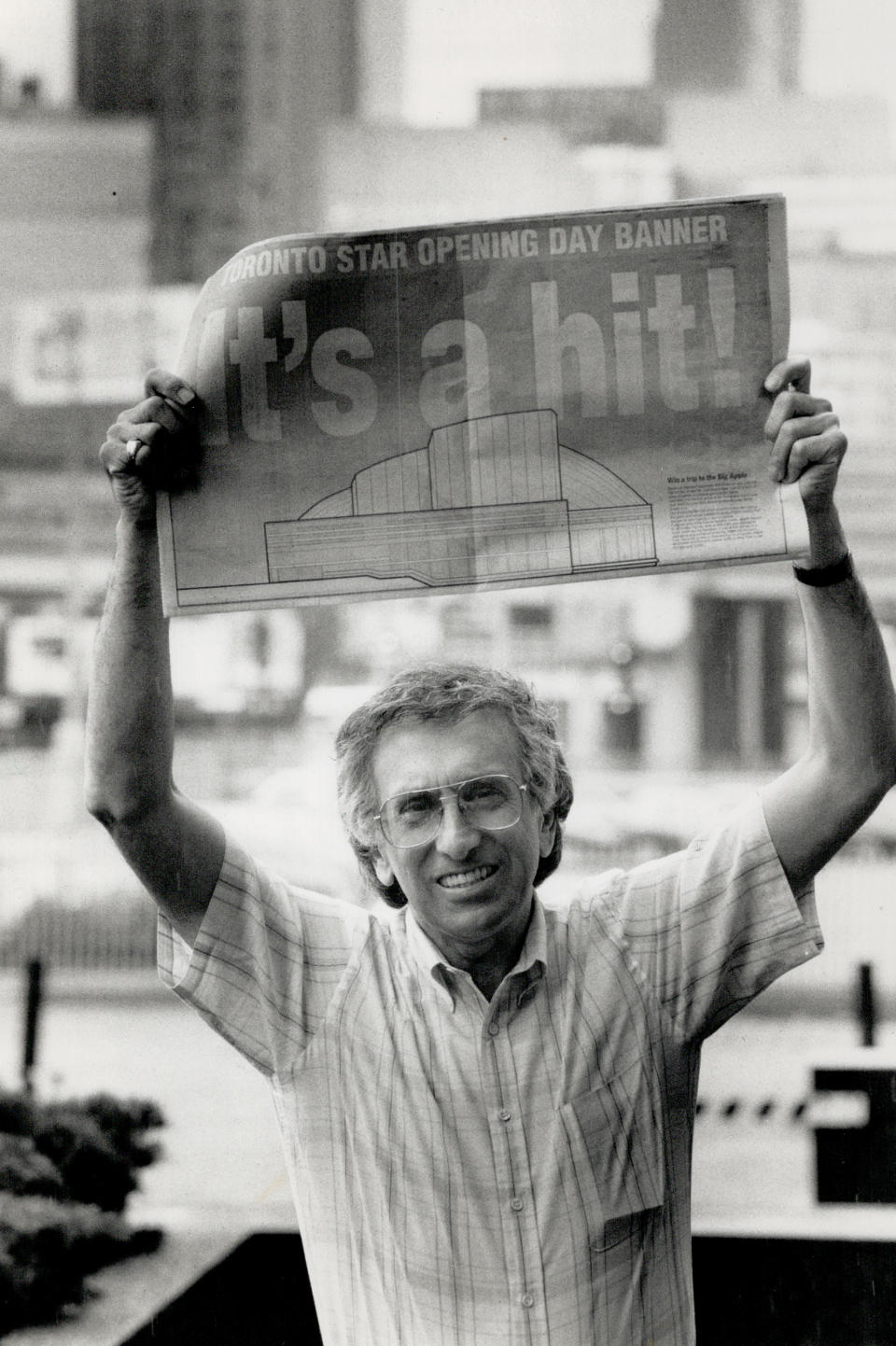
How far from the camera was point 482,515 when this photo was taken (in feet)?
3.48

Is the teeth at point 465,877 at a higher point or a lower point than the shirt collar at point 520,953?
higher

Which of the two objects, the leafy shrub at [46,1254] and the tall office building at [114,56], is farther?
the leafy shrub at [46,1254]

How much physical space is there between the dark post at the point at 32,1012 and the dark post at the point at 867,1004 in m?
2.01

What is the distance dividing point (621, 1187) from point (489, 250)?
0.74 meters

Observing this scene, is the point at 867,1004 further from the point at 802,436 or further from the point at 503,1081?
the point at 802,436

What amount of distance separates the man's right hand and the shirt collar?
40 cm

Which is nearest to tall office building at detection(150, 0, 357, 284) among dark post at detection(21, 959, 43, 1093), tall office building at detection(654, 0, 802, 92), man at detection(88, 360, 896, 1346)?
tall office building at detection(654, 0, 802, 92)

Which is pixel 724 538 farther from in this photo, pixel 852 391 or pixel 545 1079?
pixel 852 391

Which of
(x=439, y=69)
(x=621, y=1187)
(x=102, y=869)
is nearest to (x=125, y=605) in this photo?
(x=621, y=1187)

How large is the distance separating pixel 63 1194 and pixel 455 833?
2136mm

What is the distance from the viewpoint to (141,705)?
107cm

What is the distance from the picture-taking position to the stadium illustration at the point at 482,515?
106 centimetres

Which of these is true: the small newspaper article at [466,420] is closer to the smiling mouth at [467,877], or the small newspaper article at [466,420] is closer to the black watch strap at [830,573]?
the black watch strap at [830,573]

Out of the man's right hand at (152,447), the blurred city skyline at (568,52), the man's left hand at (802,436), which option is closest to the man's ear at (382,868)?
the man's right hand at (152,447)
